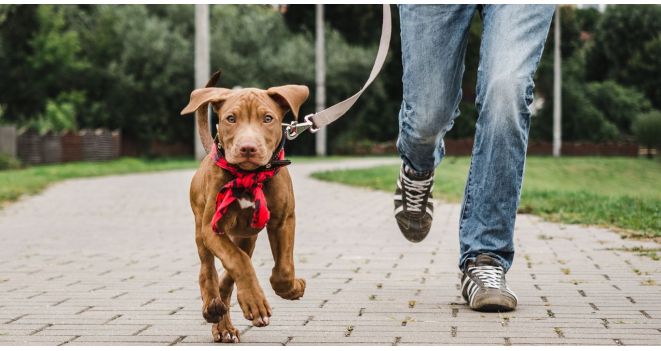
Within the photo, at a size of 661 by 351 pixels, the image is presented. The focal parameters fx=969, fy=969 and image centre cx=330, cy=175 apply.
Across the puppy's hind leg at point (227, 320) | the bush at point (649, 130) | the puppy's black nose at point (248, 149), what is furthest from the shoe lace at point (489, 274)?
the bush at point (649, 130)

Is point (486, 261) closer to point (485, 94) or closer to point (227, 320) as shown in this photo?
point (485, 94)

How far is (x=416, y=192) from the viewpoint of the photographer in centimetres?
535

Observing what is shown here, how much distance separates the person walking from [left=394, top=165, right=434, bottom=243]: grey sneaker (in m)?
0.38

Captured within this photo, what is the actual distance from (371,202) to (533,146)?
3688 cm

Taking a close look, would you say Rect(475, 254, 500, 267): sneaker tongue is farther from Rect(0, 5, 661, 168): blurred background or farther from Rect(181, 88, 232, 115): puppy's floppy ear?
Rect(0, 5, 661, 168): blurred background

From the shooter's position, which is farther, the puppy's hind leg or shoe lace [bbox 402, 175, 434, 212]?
shoe lace [bbox 402, 175, 434, 212]

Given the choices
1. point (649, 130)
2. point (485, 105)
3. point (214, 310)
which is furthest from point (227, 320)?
point (649, 130)

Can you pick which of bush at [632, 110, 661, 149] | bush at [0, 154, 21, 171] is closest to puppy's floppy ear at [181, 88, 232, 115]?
bush at [0, 154, 21, 171]

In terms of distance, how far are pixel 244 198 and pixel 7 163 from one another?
25901 millimetres

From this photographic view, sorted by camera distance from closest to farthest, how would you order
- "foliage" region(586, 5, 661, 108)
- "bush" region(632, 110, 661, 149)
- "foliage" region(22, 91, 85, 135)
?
"bush" region(632, 110, 661, 149)
"foliage" region(22, 91, 85, 135)
"foliage" region(586, 5, 661, 108)

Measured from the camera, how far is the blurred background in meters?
40.0

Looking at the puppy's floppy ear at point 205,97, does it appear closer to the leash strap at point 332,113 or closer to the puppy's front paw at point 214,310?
the leash strap at point 332,113

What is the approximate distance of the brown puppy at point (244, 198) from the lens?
3092 mm

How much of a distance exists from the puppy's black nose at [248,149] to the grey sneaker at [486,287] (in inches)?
69.7
